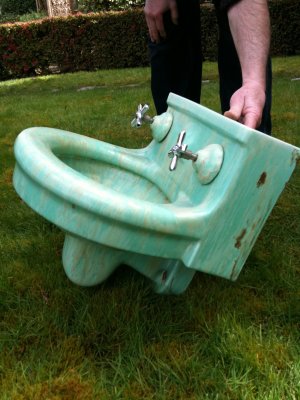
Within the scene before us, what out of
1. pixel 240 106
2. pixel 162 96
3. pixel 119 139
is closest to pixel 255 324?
pixel 240 106

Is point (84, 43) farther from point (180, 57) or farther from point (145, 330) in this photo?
point (145, 330)

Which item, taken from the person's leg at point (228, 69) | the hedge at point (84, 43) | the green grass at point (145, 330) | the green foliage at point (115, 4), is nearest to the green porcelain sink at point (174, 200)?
the green grass at point (145, 330)

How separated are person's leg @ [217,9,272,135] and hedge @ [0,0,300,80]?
7.45 m

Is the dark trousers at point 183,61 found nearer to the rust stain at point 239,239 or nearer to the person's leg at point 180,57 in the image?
the person's leg at point 180,57

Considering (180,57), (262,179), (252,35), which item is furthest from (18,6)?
(262,179)

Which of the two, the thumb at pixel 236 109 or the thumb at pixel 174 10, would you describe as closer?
the thumb at pixel 236 109

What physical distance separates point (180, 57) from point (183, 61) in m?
0.02

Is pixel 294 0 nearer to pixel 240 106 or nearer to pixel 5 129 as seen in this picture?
pixel 5 129

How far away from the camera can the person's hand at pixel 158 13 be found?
199 cm

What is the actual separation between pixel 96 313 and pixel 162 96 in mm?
1131

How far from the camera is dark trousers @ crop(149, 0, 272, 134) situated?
6.51 feet

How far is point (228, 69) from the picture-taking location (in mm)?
1947

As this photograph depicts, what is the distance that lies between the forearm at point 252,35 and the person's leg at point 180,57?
2.04ft

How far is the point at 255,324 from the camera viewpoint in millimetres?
1384
